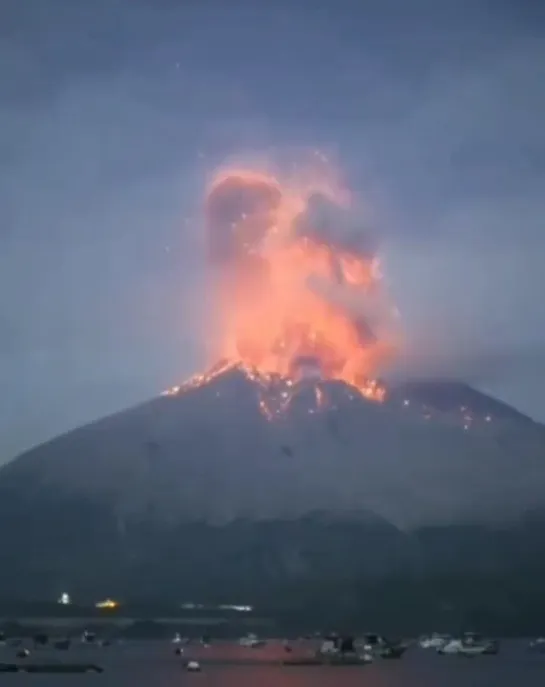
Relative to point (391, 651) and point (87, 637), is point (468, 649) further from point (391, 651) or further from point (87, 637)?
point (87, 637)

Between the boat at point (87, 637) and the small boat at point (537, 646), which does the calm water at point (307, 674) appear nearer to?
the small boat at point (537, 646)

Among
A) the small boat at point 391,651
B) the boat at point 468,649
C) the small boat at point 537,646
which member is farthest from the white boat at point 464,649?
the small boat at point 391,651

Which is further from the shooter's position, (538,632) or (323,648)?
(538,632)

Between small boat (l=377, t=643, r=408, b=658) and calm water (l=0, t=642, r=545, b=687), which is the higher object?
small boat (l=377, t=643, r=408, b=658)

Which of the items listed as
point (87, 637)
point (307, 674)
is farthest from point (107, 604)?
point (307, 674)

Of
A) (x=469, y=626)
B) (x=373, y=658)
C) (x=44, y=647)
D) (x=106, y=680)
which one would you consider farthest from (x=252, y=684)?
(x=469, y=626)

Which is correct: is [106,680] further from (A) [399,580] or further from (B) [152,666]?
(A) [399,580]

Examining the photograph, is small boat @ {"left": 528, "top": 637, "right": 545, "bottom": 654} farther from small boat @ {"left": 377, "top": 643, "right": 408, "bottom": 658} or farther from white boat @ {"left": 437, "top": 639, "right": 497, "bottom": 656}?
small boat @ {"left": 377, "top": 643, "right": 408, "bottom": 658}

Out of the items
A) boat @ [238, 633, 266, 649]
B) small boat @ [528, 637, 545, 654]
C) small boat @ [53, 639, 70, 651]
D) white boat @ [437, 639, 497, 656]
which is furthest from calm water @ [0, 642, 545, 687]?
boat @ [238, 633, 266, 649]
